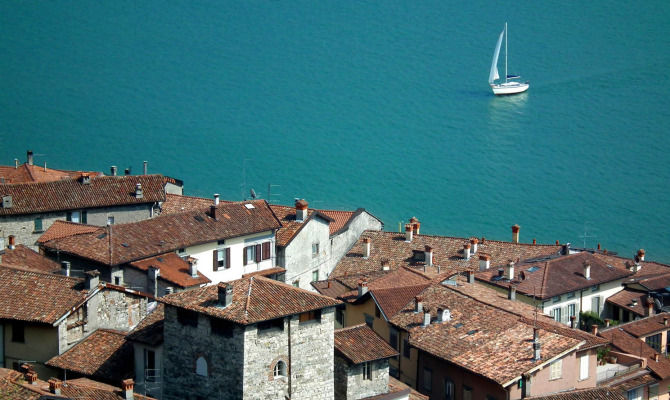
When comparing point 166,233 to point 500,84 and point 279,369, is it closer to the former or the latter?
point 279,369

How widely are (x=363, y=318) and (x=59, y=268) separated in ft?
36.3

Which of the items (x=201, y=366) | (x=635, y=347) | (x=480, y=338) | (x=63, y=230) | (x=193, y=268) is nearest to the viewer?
(x=201, y=366)

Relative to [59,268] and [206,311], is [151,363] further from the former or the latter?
[59,268]

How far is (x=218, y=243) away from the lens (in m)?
49.2

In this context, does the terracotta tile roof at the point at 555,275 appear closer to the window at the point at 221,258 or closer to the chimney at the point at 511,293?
the chimney at the point at 511,293

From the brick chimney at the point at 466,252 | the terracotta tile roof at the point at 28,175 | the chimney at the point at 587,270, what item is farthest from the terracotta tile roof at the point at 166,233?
the chimney at the point at 587,270

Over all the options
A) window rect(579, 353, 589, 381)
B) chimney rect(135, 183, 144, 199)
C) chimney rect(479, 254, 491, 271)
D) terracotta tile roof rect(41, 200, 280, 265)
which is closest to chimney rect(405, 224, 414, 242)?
chimney rect(479, 254, 491, 271)

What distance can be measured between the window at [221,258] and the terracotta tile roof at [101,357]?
1177cm

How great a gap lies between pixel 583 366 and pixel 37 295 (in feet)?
56.5

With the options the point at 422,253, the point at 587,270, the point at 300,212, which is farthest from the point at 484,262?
the point at 300,212

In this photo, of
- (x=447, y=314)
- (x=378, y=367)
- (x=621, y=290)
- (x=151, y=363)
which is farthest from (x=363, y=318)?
(x=621, y=290)

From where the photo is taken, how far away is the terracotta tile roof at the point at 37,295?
123 feet

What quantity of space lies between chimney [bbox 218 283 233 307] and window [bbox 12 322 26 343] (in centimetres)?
734

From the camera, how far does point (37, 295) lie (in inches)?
1513
